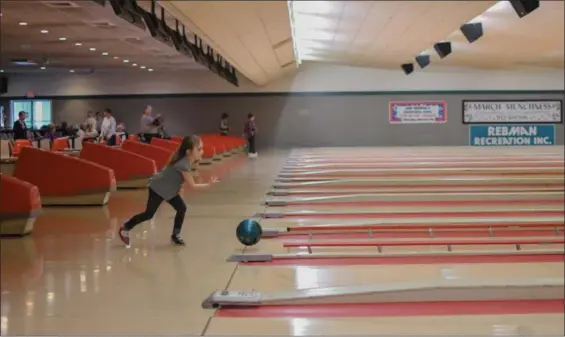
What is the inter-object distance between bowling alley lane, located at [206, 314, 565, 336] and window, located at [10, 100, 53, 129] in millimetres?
1551

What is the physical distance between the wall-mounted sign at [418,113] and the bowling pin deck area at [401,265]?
15.6m

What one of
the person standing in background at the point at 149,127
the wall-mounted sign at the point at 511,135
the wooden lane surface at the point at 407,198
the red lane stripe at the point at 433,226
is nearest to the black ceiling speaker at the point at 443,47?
the person standing in background at the point at 149,127

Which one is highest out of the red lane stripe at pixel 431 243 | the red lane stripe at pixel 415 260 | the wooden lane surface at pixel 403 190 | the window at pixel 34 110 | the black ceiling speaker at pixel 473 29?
the black ceiling speaker at pixel 473 29

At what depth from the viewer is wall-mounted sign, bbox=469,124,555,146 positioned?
82.5 feet

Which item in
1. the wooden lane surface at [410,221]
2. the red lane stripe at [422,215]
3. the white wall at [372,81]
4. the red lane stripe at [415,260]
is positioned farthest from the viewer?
the white wall at [372,81]

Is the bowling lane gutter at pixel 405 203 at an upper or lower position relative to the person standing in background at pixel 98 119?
lower

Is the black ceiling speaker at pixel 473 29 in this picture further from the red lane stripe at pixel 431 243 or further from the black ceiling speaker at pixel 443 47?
the red lane stripe at pixel 431 243

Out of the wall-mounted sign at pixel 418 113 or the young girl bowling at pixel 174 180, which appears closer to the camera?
the young girl bowling at pixel 174 180

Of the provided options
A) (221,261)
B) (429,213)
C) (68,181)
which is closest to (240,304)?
(221,261)

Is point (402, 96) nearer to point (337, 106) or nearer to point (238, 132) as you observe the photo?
point (337, 106)


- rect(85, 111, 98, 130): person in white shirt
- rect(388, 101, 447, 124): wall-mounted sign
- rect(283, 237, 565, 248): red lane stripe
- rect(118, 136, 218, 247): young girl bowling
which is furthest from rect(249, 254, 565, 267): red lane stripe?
rect(388, 101, 447, 124): wall-mounted sign

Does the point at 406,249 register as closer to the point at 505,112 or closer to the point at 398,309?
the point at 398,309

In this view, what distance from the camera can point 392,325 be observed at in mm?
3486

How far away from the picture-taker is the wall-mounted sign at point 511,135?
82.5 ft
